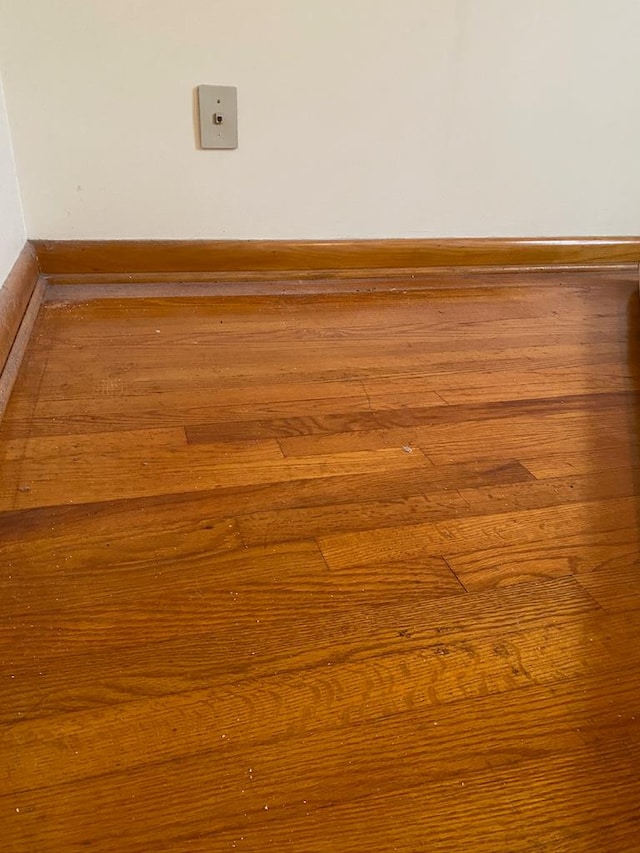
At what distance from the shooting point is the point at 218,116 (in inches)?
51.6

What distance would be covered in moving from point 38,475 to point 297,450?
0.31m

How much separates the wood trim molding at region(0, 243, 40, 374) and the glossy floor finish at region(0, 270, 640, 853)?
5 centimetres

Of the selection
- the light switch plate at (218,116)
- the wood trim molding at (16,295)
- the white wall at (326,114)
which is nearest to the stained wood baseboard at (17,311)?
the wood trim molding at (16,295)

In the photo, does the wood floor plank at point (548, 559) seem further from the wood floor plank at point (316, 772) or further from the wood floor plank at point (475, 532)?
the wood floor plank at point (316, 772)

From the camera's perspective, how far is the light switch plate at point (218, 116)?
1.29 m

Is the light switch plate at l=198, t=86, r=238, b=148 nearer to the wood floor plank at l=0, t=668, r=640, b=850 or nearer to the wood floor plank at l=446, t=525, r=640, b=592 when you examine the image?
the wood floor plank at l=446, t=525, r=640, b=592

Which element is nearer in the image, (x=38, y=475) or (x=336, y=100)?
(x=38, y=475)

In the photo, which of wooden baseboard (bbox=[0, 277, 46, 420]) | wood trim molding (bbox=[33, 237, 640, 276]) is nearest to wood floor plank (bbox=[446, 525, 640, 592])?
wooden baseboard (bbox=[0, 277, 46, 420])

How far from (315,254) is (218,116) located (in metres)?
0.32

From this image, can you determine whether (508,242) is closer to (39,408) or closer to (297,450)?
(297,450)

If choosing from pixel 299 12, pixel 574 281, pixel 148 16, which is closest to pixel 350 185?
pixel 299 12

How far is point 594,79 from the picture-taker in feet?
5.05

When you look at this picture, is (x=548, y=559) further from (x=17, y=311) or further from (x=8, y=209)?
(x=8, y=209)

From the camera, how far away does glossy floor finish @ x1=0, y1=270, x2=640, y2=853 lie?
0.52 metres
